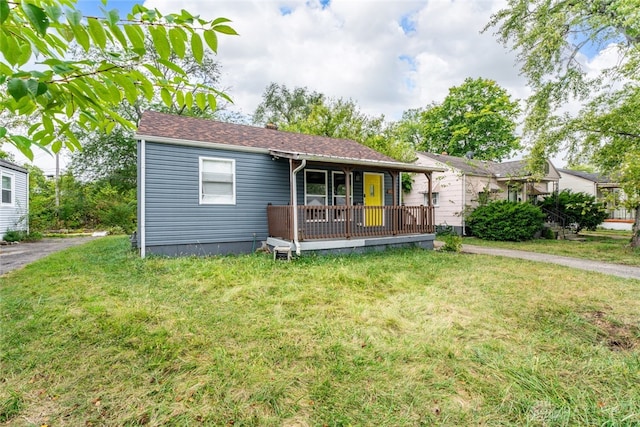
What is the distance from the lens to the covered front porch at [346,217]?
8.30 meters

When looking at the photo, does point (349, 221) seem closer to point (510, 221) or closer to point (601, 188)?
point (510, 221)

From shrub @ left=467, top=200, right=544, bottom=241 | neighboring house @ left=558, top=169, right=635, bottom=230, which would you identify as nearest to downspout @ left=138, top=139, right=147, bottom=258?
shrub @ left=467, top=200, right=544, bottom=241

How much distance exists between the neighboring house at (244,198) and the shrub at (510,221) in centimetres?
566

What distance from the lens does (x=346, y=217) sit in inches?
349

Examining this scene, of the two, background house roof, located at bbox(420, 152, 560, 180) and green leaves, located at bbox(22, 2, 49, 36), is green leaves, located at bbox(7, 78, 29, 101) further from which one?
background house roof, located at bbox(420, 152, 560, 180)

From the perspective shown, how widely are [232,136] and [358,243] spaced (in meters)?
5.23

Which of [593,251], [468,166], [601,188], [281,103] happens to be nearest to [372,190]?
[593,251]

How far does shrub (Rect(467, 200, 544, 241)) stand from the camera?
13.7m

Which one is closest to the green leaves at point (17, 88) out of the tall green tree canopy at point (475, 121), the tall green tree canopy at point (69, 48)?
the tall green tree canopy at point (69, 48)

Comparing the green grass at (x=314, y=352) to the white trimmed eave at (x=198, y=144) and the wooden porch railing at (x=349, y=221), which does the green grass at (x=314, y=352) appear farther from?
the white trimmed eave at (x=198, y=144)

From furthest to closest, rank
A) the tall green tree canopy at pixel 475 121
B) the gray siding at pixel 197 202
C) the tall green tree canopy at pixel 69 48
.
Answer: the tall green tree canopy at pixel 475 121 → the gray siding at pixel 197 202 → the tall green tree canopy at pixel 69 48

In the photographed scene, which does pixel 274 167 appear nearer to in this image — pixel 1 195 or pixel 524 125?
pixel 524 125

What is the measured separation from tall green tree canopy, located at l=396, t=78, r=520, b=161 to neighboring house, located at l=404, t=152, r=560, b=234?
28.3 feet

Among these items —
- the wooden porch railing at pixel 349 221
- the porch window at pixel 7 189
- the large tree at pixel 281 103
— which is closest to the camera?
the wooden porch railing at pixel 349 221
